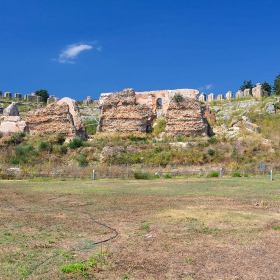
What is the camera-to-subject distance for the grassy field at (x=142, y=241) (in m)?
4.84

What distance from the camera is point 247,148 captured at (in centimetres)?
3206

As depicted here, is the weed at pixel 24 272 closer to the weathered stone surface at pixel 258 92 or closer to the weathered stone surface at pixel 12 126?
the weathered stone surface at pixel 12 126

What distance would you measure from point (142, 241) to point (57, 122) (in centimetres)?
3344

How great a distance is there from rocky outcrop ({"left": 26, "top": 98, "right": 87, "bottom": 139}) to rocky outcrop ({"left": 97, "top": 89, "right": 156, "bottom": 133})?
270 cm

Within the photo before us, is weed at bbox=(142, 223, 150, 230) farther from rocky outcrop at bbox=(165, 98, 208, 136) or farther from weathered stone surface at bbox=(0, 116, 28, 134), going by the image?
weathered stone surface at bbox=(0, 116, 28, 134)

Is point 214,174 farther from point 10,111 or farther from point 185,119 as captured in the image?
point 10,111

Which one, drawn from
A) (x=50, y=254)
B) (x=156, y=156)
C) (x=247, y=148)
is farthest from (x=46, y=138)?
(x=50, y=254)

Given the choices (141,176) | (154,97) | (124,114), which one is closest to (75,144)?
(124,114)

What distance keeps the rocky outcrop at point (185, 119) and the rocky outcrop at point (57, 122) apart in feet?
31.5

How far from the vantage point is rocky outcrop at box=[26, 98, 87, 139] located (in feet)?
125

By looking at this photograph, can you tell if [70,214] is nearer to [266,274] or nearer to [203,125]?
[266,274]

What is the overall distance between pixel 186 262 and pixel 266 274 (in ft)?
3.62

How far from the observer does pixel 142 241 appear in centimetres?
648

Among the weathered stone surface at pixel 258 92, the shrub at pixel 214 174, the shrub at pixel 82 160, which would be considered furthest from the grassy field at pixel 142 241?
the weathered stone surface at pixel 258 92
